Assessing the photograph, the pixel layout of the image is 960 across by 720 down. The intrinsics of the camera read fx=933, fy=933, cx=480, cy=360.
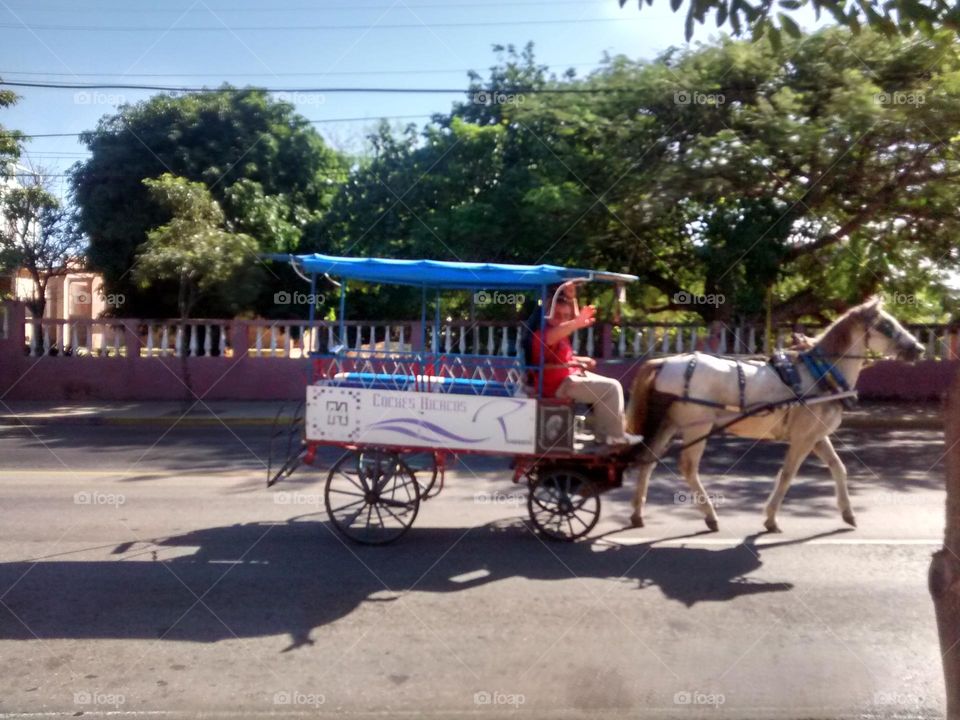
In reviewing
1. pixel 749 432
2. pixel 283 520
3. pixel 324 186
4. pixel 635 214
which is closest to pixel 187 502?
pixel 283 520

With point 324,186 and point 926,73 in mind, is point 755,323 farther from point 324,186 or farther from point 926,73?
point 324,186

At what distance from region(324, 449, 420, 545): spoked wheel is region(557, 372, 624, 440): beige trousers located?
4.85 ft

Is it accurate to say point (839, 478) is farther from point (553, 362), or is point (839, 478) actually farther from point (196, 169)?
point (196, 169)

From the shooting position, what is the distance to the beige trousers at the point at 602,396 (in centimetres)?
770

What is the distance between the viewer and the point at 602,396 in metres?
7.72

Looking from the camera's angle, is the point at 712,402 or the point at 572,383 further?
the point at 712,402

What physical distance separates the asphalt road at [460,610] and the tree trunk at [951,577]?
5.65 ft

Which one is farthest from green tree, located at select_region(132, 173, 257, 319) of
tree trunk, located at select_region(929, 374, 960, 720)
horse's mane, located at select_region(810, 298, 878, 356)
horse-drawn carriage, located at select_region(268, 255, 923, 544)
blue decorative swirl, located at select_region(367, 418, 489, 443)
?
tree trunk, located at select_region(929, 374, 960, 720)

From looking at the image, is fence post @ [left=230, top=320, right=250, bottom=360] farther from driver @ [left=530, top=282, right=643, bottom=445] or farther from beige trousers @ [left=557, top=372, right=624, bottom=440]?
beige trousers @ [left=557, top=372, right=624, bottom=440]

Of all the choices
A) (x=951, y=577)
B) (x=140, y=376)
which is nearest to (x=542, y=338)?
(x=951, y=577)

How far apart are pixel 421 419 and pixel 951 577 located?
4854 mm

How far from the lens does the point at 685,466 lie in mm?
8188

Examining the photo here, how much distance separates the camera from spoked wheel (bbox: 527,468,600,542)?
7.74 m

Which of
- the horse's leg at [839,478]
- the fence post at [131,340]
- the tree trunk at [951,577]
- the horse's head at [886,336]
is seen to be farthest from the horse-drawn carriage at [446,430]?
the fence post at [131,340]
